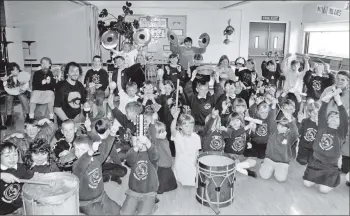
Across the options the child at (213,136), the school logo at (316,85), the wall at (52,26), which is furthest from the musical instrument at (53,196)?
the wall at (52,26)

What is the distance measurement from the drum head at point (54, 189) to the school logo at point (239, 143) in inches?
96.3

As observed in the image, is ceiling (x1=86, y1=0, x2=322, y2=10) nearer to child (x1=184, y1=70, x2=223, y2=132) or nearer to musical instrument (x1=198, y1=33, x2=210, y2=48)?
musical instrument (x1=198, y1=33, x2=210, y2=48)

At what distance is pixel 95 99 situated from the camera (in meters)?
→ 5.38

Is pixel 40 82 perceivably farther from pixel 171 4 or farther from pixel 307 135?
pixel 171 4

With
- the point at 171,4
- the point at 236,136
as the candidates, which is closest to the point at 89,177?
the point at 236,136

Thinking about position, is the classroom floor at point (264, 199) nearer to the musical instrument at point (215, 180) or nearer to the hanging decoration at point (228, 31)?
the musical instrument at point (215, 180)

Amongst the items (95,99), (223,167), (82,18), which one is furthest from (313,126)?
(82,18)

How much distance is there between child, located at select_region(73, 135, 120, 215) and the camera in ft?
9.77

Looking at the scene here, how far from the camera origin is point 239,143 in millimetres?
4562

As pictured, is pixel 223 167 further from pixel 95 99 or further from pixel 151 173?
pixel 95 99

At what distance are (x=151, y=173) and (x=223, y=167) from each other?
71 cm

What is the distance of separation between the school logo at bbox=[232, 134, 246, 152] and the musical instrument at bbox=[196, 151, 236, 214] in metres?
1.05

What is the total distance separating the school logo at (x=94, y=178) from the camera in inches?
121

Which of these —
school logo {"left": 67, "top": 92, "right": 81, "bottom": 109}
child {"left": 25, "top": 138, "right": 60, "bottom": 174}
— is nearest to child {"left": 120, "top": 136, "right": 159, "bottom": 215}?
child {"left": 25, "top": 138, "right": 60, "bottom": 174}
